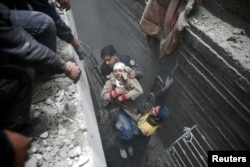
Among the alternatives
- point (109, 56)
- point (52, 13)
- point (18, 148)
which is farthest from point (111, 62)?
point (18, 148)

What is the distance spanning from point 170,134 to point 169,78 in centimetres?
125

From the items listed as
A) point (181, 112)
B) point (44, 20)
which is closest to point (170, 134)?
point (181, 112)

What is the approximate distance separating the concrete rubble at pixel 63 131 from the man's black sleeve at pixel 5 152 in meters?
1.39

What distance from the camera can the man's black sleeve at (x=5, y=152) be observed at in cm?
118

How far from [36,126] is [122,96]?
138 cm

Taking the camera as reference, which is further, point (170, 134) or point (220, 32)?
point (170, 134)

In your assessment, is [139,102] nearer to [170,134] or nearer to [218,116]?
[170,134]

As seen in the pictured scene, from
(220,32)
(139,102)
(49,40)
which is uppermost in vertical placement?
(220,32)

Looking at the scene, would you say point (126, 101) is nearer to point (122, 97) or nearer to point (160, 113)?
point (122, 97)

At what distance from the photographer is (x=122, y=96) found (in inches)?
145

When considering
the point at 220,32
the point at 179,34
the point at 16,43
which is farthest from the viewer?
the point at 179,34

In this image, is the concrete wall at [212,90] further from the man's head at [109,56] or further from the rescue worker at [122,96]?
the man's head at [109,56]

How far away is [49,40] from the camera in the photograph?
295 cm

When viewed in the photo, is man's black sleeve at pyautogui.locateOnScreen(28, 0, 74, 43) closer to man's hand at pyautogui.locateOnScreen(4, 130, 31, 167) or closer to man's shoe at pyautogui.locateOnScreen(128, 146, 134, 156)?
man's shoe at pyautogui.locateOnScreen(128, 146, 134, 156)
